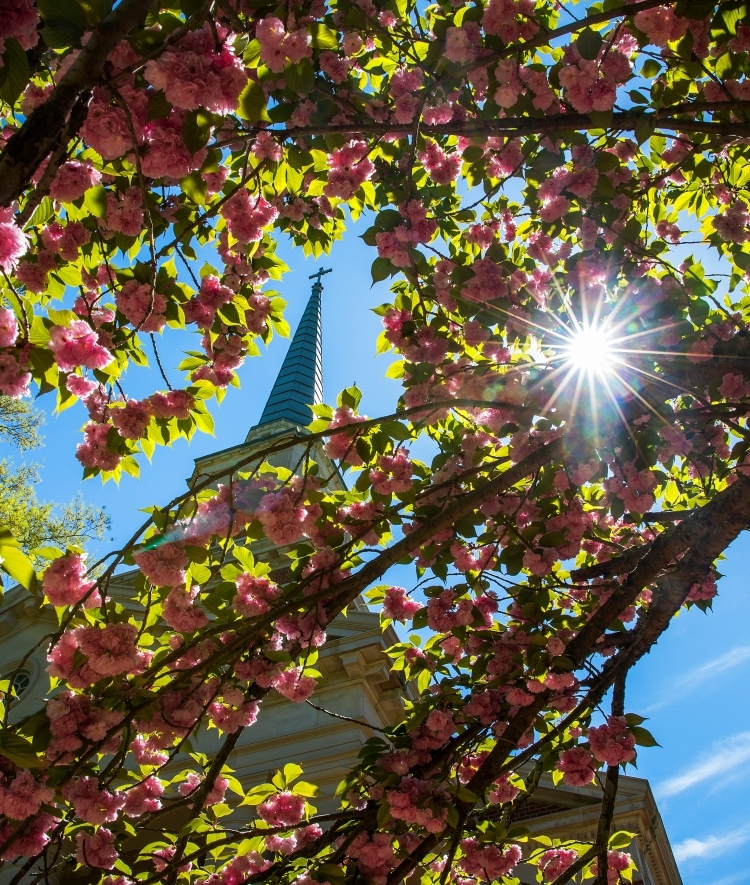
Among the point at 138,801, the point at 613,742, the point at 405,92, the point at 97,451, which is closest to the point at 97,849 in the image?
the point at 138,801

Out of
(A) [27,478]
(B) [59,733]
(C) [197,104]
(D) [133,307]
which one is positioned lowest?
(B) [59,733]

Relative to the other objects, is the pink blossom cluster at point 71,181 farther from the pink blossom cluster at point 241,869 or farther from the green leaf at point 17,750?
the pink blossom cluster at point 241,869

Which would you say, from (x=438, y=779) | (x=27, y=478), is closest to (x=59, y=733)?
(x=438, y=779)

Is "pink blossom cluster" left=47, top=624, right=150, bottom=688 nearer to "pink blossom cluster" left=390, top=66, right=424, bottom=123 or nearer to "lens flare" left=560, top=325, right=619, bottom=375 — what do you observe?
"lens flare" left=560, top=325, right=619, bottom=375

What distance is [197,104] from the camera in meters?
2.48

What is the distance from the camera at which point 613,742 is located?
372cm

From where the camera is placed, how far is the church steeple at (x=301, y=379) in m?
20.0

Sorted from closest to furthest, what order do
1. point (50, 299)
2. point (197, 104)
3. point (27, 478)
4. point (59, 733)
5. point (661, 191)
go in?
point (197, 104), point (59, 733), point (50, 299), point (661, 191), point (27, 478)

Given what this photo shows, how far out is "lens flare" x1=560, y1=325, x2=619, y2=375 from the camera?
3939mm

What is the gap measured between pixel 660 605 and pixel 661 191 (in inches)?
125

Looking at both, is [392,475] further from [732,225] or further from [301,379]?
[301,379]

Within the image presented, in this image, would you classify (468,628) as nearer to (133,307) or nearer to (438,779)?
(438,779)

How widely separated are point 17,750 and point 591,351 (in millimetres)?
3424

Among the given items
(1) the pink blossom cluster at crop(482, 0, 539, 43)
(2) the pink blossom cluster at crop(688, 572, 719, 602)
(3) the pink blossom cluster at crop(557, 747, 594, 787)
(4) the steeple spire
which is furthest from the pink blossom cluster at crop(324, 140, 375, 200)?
(4) the steeple spire
